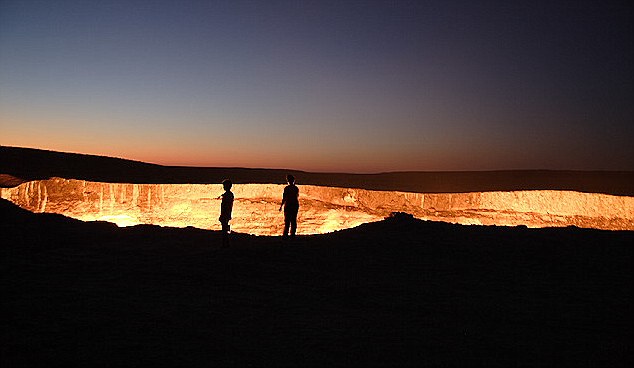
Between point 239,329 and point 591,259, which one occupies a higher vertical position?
point 591,259

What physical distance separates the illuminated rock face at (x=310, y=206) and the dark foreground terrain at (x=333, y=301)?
14.3 meters

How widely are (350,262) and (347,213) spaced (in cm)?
1676

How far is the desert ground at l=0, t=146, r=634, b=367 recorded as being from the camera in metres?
3.60

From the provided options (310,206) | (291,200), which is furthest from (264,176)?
(291,200)

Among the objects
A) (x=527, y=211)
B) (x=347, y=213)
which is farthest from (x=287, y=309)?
(x=527, y=211)

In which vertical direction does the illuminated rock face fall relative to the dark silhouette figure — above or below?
below

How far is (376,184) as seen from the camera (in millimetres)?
35188

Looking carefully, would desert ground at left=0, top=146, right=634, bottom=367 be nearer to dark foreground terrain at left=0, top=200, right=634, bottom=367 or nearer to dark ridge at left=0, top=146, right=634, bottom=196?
dark foreground terrain at left=0, top=200, right=634, bottom=367

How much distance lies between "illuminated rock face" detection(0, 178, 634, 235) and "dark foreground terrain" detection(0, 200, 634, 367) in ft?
46.9

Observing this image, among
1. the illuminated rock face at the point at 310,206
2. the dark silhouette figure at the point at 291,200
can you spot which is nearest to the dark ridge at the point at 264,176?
the illuminated rock face at the point at 310,206

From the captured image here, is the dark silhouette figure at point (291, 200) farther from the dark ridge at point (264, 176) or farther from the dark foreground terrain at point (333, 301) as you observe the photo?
the dark ridge at point (264, 176)

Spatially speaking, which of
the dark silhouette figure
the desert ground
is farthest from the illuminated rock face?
the desert ground

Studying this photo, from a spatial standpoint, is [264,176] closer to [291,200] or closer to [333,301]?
[291,200]

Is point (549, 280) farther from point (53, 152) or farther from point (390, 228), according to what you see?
point (53, 152)
